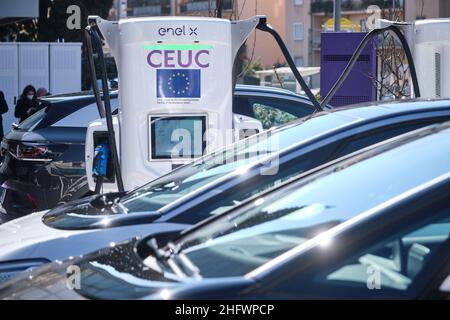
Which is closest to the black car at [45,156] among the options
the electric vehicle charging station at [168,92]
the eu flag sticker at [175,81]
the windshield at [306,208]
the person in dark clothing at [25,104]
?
the electric vehicle charging station at [168,92]

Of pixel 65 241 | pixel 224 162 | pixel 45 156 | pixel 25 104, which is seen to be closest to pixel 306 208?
pixel 65 241

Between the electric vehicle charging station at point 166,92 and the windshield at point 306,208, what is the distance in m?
3.52

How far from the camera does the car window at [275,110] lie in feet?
30.8

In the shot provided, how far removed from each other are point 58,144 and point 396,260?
652cm

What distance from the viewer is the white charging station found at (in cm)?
701

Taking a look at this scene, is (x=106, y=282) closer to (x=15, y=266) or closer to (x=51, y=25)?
(x=15, y=266)

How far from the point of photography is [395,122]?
4570mm

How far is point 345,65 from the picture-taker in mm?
11430

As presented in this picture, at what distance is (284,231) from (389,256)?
0.40 m

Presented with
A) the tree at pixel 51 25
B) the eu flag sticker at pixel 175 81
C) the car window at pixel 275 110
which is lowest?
the car window at pixel 275 110

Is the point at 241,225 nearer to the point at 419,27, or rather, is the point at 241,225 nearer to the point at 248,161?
the point at 248,161

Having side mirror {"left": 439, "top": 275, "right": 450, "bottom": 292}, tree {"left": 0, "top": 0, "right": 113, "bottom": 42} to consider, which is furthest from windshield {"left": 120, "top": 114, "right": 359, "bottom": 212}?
tree {"left": 0, "top": 0, "right": 113, "bottom": 42}

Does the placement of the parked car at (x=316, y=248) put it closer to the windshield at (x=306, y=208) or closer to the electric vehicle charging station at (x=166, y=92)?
the windshield at (x=306, y=208)

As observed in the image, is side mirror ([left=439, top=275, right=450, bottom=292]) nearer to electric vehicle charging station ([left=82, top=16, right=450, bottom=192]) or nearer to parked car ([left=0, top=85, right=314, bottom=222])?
electric vehicle charging station ([left=82, top=16, right=450, bottom=192])
